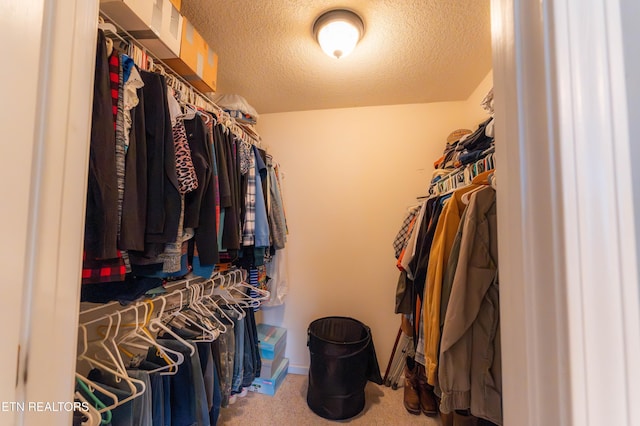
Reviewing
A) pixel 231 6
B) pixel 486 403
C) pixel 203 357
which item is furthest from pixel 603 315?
pixel 231 6

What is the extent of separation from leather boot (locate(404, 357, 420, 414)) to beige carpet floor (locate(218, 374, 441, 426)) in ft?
0.13

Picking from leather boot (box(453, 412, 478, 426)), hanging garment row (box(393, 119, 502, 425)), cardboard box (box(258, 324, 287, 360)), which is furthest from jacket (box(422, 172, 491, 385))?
cardboard box (box(258, 324, 287, 360))

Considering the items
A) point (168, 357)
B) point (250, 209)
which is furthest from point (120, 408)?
point (250, 209)

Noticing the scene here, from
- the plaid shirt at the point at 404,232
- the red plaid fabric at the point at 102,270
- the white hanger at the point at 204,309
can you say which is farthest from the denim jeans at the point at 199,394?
the plaid shirt at the point at 404,232

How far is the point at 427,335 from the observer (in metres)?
1.12

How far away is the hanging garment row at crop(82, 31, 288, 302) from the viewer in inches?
28.6

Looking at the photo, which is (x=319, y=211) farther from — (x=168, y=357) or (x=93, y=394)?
(x=93, y=394)

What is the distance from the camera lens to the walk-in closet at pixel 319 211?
33 centimetres

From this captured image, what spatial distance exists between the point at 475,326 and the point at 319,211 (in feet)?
5.24

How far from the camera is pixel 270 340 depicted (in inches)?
81.0

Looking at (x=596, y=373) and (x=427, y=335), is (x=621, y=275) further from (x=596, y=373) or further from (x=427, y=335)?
(x=427, y=335)

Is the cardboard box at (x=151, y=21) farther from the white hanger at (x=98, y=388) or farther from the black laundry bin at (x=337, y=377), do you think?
the black laundry bin at (x=337, y=377)

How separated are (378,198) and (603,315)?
1.99 metres

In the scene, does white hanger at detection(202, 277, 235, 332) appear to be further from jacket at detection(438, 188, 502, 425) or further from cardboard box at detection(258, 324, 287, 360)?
jacket at detection(438, 188, 502, 425)
